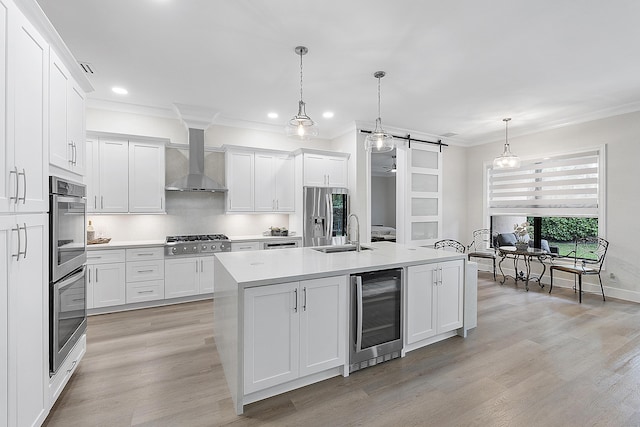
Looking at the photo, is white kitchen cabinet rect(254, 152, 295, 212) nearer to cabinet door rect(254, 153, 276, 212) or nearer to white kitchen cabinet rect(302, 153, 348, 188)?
cabinet door rect(254, 153, 276, 212)

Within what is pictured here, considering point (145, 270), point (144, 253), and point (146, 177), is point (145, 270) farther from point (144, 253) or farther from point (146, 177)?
point (146, 177)

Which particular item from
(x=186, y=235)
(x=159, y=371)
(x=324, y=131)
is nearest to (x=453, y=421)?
(x=159, y=371)

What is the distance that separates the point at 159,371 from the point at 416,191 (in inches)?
205

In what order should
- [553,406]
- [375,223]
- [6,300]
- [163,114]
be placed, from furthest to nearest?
[375,223] → [163,114] → [553,406] → [6,300]

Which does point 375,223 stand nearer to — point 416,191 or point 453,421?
point 416,191

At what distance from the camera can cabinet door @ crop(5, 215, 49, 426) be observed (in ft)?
4.69

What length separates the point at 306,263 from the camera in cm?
247

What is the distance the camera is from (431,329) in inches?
111

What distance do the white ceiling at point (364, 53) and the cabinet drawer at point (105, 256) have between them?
214 centimetres

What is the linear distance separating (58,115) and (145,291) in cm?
275

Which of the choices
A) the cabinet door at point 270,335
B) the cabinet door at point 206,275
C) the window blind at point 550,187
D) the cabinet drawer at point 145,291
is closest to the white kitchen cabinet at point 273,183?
the cabinet door at point 206,275

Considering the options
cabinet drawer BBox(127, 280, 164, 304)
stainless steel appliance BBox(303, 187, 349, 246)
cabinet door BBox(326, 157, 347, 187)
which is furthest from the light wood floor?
cabinet door BBox(326, 157, 347, 187)

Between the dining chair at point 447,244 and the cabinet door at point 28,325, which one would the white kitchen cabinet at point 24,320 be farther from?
the dining chair at point 447,244

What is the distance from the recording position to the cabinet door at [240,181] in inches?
186
